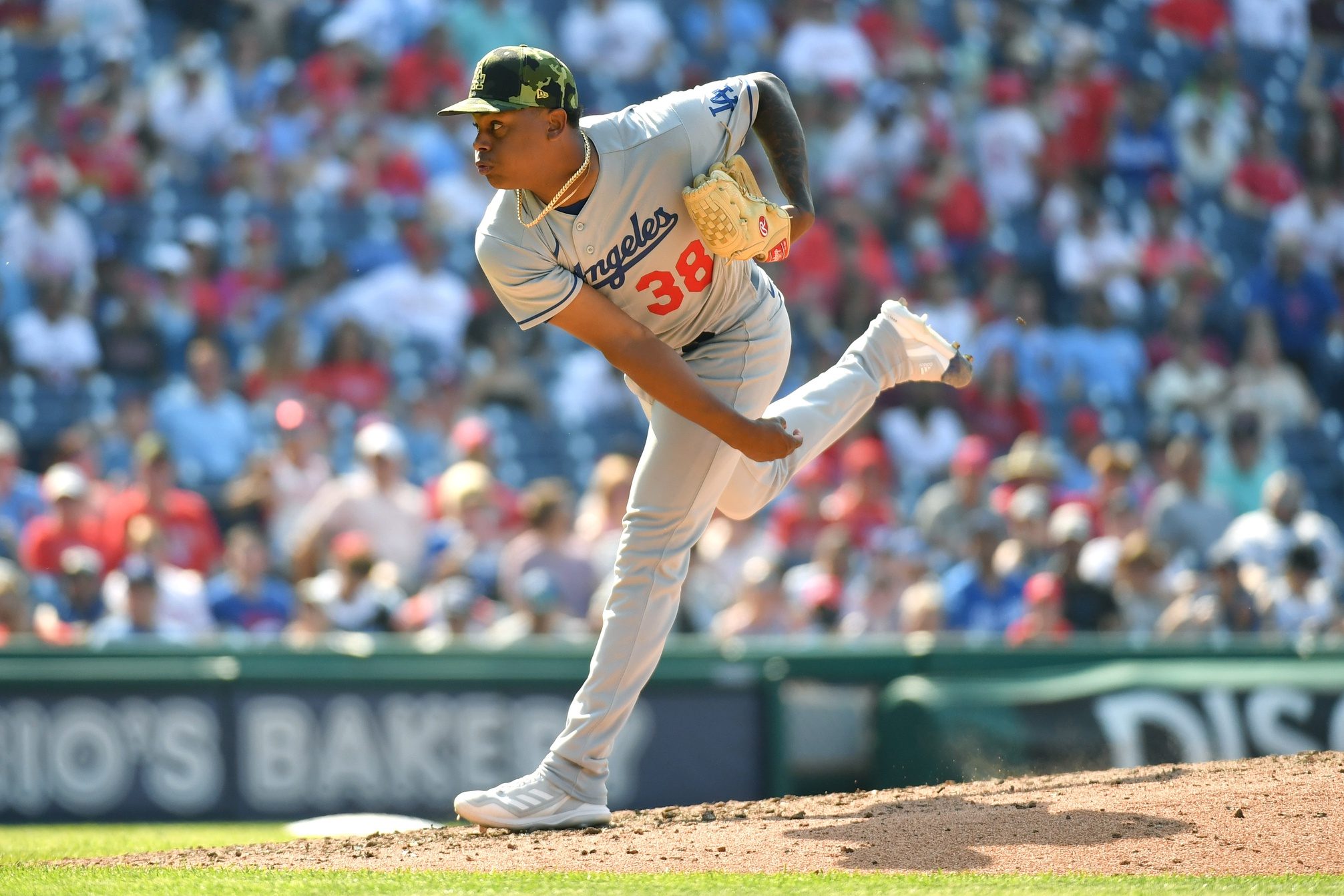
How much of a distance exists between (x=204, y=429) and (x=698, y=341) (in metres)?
5.80

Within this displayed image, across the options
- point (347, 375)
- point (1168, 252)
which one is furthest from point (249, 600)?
point (1168, 252)

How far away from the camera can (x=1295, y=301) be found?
1384 cm

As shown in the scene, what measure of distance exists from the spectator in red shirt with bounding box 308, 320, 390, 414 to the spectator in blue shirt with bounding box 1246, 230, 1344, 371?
6958 mm

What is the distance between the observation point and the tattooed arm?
484cm

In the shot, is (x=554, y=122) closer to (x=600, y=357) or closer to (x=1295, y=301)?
(x=600, y=357)

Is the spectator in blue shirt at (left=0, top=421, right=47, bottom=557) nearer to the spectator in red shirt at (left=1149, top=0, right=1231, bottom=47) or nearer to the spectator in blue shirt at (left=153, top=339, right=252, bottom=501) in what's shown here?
the spectator in blue shirt at (left=153, top=339, right=252, bottom=501)

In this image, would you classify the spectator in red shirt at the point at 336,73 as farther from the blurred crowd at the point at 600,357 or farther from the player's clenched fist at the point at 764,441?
the player's clenched fist at the point at 764,441

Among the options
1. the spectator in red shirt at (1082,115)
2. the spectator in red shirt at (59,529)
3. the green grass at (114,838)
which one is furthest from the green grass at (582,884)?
the spectator in red shirt at (1082,115)

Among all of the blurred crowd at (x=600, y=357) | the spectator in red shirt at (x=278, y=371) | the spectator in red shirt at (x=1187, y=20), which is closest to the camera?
the blurred crowd at (x=600, y=357)

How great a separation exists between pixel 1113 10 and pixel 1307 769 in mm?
11973

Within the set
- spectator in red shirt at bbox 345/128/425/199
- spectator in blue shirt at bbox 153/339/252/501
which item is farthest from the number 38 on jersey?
spectator in red shirt at bbox 345/128/425/199

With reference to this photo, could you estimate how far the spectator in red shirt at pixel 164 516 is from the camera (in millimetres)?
8805

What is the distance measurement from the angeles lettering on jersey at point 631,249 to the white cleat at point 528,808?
4.38ft

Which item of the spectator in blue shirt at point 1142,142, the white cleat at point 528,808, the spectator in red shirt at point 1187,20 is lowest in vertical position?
the white cleat at point 528,808
